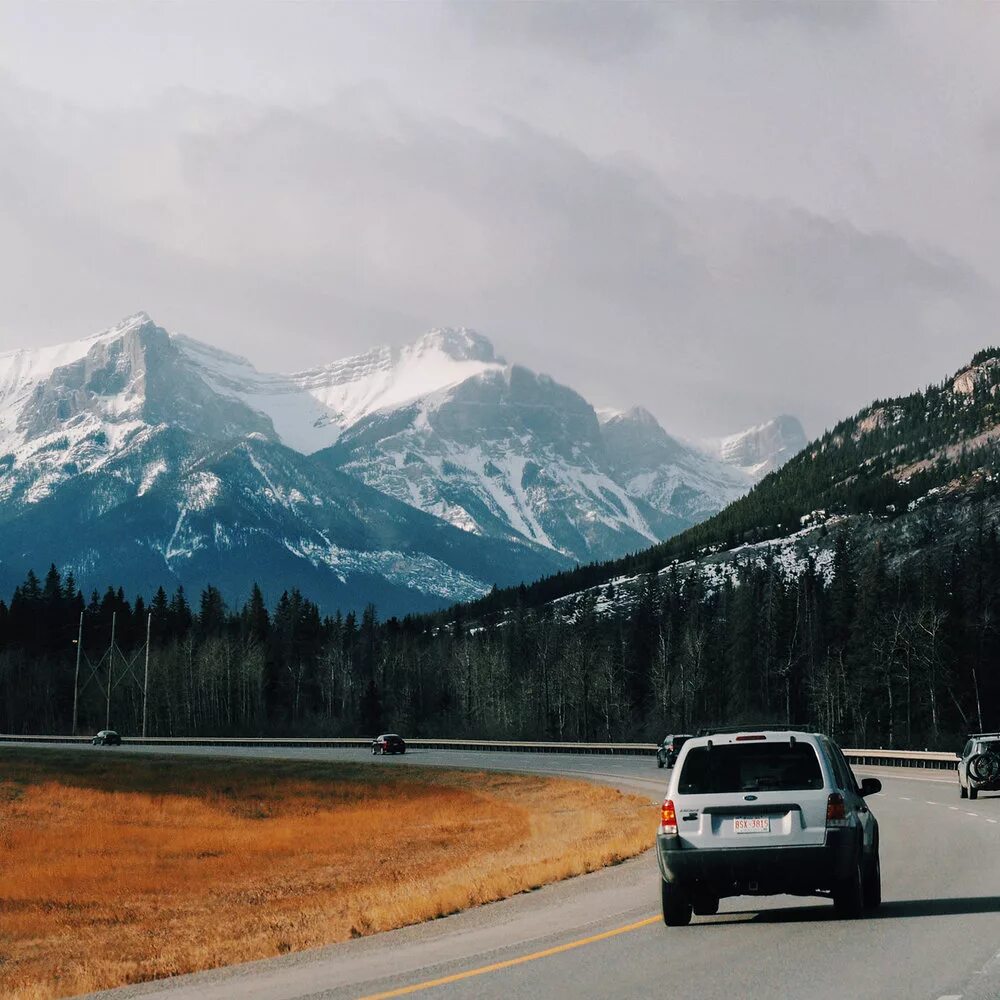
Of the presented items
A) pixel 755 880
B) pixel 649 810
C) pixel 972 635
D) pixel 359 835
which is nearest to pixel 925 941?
pixel 755 880

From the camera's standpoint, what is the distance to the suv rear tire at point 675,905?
46.9 feet

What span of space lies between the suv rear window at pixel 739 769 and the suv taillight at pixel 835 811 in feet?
0.62

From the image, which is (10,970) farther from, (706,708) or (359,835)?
(706,708)

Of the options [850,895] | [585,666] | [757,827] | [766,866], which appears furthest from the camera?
[585,666]

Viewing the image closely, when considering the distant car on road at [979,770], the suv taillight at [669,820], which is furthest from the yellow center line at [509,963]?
the distant car on road at [979,770]

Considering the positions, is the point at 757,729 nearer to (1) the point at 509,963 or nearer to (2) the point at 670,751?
(1) the point at 509,963

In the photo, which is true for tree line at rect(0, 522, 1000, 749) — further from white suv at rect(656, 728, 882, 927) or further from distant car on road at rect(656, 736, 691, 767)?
white suv at rect(656, 728, 882, 927)

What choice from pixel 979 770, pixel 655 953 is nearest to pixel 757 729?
pixel 655 953

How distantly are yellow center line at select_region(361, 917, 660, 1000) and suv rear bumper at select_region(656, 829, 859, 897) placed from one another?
3.04 ft

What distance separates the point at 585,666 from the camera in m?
144

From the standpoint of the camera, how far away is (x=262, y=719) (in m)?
155

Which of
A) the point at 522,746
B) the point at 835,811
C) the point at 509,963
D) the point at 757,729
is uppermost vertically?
the point at 757,729

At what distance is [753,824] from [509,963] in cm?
314

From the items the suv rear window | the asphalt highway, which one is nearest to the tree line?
the asphalt highway
